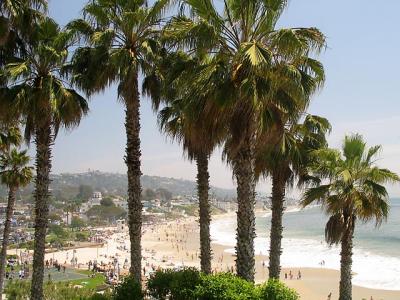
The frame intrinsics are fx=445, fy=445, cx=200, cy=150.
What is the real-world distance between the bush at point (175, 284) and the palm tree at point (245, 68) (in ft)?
3.61

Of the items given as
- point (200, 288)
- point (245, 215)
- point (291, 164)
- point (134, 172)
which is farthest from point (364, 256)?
point (200, 288)

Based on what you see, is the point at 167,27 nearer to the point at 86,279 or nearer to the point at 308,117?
the point at 308,117

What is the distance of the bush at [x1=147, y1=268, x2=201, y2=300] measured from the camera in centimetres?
939

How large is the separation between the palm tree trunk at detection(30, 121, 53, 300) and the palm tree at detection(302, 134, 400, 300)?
755 cm

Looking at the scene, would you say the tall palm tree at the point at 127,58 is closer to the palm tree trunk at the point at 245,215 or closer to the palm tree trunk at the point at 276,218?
the palm tree trunk at the point at 245,215

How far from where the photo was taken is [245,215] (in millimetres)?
9859

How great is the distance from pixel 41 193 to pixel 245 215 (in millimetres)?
5970

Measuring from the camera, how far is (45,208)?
1239 centimetres

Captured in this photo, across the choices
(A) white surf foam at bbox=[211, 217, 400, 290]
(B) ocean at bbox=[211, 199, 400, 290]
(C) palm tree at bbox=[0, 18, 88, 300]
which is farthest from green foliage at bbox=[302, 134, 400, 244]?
(A) white surf foam at bbox=[211, 217, 400, 290]

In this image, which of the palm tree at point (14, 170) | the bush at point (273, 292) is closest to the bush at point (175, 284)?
the bush at point (273, 292)

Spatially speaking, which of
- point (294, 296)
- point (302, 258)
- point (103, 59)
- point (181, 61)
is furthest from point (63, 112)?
point (302, 258)

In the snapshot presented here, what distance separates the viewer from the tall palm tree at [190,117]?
962 cm

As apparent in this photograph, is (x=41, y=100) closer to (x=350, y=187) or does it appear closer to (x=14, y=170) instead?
(x=350, y=187)

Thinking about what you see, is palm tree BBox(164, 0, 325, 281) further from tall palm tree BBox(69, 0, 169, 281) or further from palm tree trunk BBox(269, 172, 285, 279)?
palm tree trunk BBox(269, 172, 285, 279)
